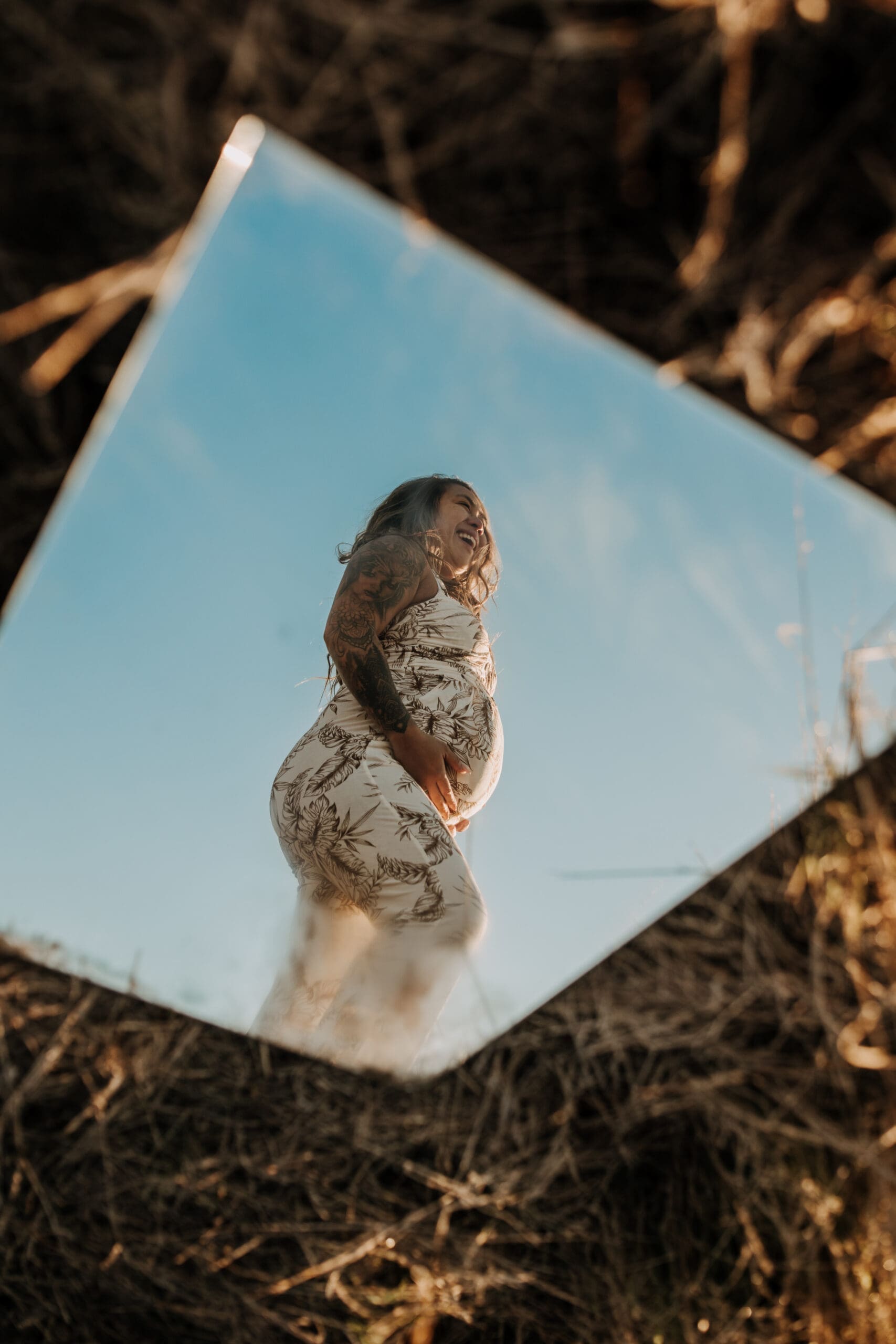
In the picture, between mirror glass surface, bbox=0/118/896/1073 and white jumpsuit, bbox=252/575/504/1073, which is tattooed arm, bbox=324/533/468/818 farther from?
mirror glass surface, bbox=0/118/896/1073

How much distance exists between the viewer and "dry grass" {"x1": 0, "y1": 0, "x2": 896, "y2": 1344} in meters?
0.96

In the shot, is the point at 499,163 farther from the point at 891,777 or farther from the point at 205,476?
the point at 891,777

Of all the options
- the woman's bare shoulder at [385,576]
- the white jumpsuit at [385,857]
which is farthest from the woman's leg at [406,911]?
the woman's bare shoulder at [385,576]

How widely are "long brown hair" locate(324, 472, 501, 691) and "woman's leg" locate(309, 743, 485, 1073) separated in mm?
290

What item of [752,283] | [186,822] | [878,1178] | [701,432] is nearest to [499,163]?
[752,283]

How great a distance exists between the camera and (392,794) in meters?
1.30

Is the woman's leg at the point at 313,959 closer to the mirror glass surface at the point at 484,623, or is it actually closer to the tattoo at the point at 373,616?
the mirror glass surface at the point at 484,623

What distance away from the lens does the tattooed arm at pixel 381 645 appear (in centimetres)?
135

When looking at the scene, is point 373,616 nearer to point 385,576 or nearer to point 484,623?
point 385,576

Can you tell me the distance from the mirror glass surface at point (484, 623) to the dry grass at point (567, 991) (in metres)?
0.15

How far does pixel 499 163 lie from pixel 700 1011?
1.37m

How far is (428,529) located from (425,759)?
443 mm

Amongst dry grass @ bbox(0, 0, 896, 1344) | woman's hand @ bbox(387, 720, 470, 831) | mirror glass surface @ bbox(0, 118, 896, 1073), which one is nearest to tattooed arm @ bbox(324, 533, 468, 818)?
woman's hand @ bbox(387, 720, 470, 831)

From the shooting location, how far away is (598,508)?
155 centimetres
